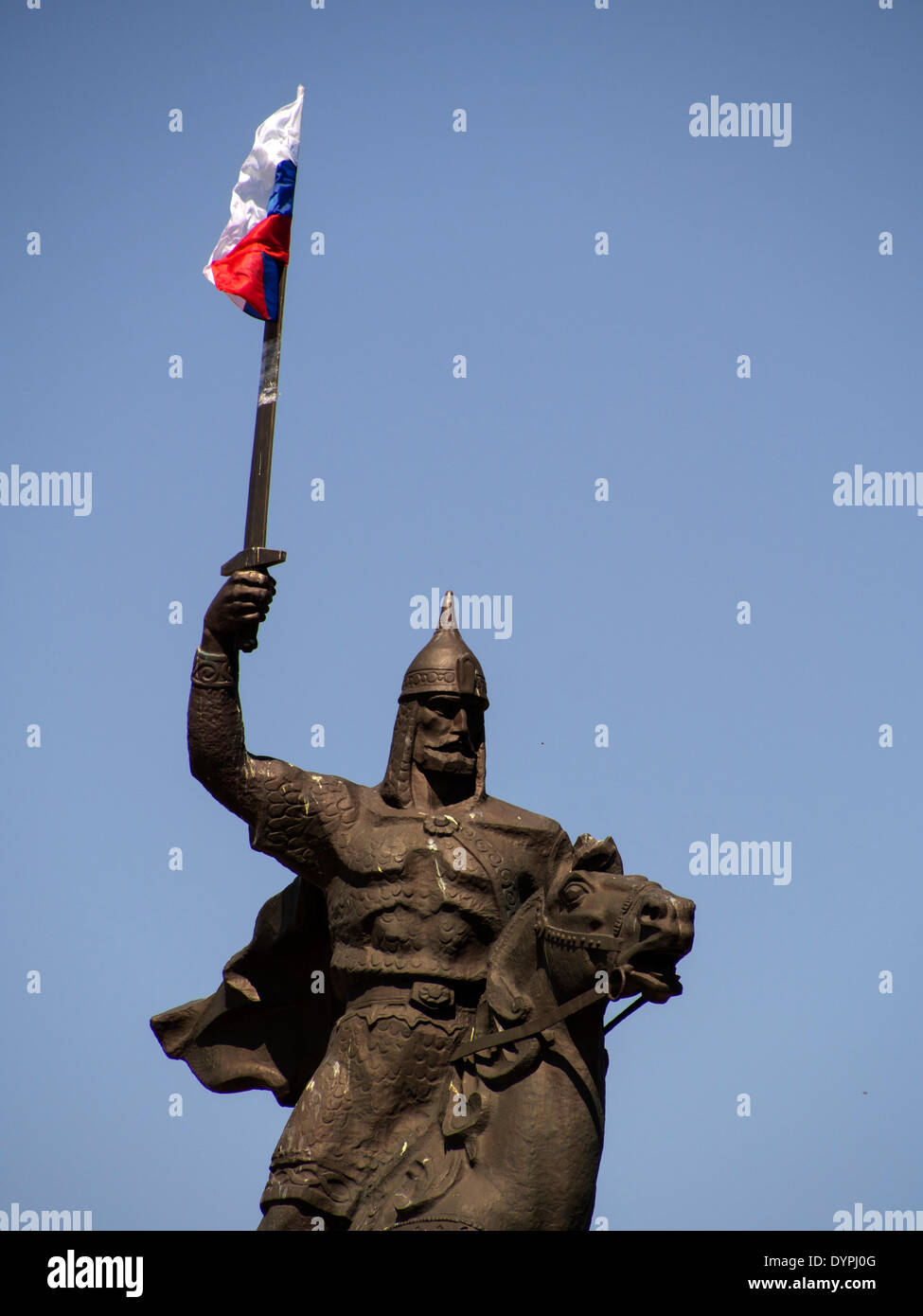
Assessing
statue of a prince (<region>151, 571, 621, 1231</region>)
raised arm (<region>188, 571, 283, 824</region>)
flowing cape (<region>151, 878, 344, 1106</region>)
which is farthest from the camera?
flowing cape (<region>151, 878, 344, 1106</region>)

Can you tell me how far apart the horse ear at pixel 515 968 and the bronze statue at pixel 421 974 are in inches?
0.5

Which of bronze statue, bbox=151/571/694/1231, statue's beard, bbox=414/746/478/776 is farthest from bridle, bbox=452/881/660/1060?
statue's beard, bbox=414/746/478/776

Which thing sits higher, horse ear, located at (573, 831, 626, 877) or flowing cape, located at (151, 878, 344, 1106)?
horse ear, located at (573, 831, 626, 877)

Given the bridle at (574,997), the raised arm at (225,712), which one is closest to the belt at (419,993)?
the bridle at (574,997)

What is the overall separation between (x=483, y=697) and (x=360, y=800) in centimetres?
105

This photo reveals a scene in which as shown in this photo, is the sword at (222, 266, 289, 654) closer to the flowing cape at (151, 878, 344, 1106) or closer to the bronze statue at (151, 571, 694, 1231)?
the bronze statue at (151, 571, 694, 1231)

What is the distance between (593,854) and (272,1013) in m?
3.56

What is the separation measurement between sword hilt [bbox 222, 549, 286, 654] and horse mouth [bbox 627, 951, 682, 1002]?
137 inches

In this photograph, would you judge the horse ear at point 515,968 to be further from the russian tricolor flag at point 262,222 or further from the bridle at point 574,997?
the russian tricolor flag at point 262,222

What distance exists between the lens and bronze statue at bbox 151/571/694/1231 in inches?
454

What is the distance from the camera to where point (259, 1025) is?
14453mm
